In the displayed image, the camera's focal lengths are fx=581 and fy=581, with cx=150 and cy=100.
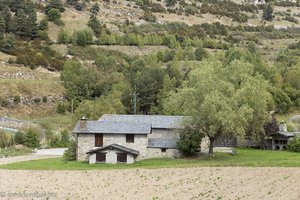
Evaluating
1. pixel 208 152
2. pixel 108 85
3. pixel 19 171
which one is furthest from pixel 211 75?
pixel 108 85

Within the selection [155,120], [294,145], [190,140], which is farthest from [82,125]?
[294,145]

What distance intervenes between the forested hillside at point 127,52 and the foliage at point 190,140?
662 cm

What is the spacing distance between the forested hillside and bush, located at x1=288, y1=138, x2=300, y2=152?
10086 mm

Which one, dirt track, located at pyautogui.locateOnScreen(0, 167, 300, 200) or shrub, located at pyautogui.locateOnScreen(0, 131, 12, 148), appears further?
shrub, located at pyautogui.locateOnScreen(0, 131, 12, 148)

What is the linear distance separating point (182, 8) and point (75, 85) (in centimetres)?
9363

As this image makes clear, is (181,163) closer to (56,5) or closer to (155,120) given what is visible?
(155,120)

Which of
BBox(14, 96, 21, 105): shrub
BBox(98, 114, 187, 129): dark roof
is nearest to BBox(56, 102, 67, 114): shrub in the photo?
BBox(14, 96, 21, 105): shrub

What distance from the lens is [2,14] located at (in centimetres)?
12812

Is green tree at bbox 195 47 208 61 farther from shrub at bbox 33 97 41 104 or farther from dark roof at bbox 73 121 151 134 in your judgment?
dark roof at bbox 73 121 151 134

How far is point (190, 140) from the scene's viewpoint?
2213 inches

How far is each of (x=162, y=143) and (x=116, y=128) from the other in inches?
192

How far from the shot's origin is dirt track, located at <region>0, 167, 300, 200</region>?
35.5 metres

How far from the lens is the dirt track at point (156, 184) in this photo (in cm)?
3550

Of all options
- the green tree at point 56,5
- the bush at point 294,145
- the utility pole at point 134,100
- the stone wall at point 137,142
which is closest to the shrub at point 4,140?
the stone wall at point 137,142
